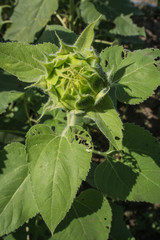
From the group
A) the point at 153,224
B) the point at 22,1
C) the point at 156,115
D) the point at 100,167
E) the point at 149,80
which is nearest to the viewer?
the point at 149,80

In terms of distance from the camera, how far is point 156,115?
337cm

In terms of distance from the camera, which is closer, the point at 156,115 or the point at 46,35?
the point at 46,35

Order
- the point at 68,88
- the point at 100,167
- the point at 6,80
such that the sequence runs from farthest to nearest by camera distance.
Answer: the point at 6,80
the point at 100,167
the point at 68,88

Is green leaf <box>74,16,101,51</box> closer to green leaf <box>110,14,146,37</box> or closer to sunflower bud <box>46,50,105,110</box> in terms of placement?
sunflower bud <box>46,50,105,110</box>

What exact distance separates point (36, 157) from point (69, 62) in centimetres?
49

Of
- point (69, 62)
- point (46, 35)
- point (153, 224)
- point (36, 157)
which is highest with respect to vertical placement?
point (69, 62)

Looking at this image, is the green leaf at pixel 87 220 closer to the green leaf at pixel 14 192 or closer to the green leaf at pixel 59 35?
the green leaf at pixel 14 192

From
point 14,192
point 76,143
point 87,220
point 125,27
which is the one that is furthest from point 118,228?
point 125,27

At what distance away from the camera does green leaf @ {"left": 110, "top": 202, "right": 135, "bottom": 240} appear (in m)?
2.22

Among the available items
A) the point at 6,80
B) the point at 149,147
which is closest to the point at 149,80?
the point at 149,147

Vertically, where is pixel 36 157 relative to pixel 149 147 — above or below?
above

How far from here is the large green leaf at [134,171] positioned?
1769 millimetres

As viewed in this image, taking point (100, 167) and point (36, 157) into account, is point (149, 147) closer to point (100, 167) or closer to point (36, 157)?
point (100, 167)

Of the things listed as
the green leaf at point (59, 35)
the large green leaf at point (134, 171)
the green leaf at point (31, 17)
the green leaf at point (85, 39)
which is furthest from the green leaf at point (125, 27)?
the green leaf at point (85, 39)
